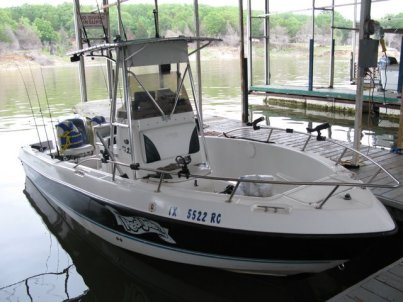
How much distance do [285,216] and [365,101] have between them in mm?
8994

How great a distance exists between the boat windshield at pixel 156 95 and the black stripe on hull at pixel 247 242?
96 centimetres

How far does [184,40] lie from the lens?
4129mm

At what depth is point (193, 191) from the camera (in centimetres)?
366

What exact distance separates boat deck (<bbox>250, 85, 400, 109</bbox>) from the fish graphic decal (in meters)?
7.13

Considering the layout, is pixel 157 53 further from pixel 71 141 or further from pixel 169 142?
pixel 71 141

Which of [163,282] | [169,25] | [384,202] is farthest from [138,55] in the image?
[169,25]

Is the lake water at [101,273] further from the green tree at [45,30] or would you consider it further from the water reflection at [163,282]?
the green tree at [45,30]

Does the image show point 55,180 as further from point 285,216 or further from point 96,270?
point 285,216

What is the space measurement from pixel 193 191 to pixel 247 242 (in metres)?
0.64

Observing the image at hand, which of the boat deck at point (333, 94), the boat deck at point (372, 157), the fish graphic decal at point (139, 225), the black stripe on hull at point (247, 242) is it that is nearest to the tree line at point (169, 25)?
the boat deck at point (333, 94)

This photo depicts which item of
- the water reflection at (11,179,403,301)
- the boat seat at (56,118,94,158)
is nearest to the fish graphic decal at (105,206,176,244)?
the water reflection at (11,179,403,301)

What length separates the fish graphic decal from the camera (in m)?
3.72

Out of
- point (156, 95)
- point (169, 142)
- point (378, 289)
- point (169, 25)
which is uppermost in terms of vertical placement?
point (169, 25)

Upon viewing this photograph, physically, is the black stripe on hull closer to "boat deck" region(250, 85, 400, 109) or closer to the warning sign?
the warning sign
